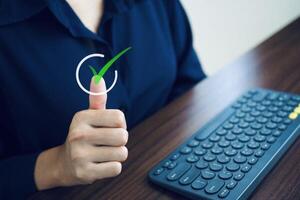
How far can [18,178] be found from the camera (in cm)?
57

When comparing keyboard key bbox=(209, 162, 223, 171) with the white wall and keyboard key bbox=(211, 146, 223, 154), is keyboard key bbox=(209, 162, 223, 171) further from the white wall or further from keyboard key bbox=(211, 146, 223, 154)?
the white wall

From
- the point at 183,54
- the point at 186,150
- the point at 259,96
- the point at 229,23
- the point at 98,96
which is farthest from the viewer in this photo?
the point at 229,23

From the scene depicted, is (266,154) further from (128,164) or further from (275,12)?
(275,12)

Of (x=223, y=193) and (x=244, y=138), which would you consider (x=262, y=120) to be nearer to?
(x=244, y=138)

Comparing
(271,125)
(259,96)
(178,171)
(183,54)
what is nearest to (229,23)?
(183,54)

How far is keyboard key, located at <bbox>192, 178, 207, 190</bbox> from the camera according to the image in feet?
1.55

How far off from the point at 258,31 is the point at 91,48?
43.4 inches

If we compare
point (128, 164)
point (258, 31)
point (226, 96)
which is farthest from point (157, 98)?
point (258, 31)

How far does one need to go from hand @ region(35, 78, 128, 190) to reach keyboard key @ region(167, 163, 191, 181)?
0.23 feet

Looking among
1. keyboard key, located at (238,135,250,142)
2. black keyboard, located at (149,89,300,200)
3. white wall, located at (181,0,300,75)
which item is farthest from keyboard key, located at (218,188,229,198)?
white wall, located at (181,0,300,75)

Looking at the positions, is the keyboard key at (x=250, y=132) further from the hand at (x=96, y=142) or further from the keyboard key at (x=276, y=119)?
the hand at (x=96, y=142)

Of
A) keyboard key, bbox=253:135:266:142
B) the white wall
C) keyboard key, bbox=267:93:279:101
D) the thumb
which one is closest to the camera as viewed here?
the thumb

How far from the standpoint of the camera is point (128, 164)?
572 millimetres

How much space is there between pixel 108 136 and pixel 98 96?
50 mm
